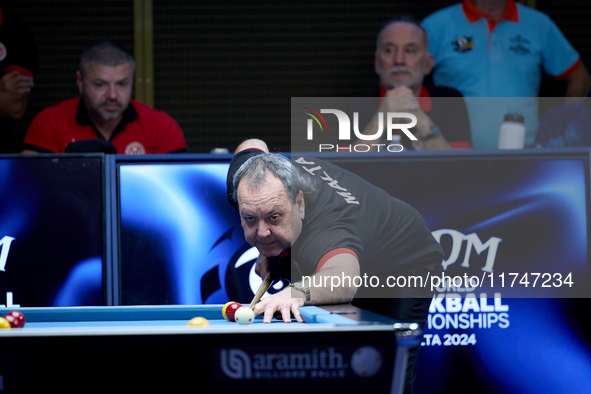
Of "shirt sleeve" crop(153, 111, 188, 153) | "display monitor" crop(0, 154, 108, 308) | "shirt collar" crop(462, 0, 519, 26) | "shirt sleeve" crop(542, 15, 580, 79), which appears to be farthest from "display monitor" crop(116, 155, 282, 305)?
"shirt sleeve" crop(542, 15, 580, 79)

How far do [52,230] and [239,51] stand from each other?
2597mm

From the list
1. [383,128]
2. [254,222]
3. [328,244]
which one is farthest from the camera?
[383,128]

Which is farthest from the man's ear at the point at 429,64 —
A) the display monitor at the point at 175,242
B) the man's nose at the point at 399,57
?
the display monitor at the point at 175,242

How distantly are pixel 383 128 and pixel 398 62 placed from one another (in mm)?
449

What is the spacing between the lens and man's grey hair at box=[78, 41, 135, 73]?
3.88 metres

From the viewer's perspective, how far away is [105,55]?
390 cm

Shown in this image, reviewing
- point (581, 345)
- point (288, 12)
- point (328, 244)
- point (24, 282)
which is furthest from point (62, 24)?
point (581, 345)

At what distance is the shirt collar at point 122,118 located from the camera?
3913mm

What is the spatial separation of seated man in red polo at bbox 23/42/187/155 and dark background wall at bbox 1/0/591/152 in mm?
1175

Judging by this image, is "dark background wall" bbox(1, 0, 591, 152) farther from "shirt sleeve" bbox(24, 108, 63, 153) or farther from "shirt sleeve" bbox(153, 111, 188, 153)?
"shirt sleeve" bbox(24, 108, 63, 153)

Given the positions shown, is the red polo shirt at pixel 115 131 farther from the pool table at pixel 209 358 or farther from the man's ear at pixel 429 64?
the pool table at pixel 209 358

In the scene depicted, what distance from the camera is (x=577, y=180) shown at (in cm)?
324

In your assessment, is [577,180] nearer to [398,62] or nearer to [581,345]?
[581,345]

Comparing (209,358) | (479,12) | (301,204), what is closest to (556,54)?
(479,12)
